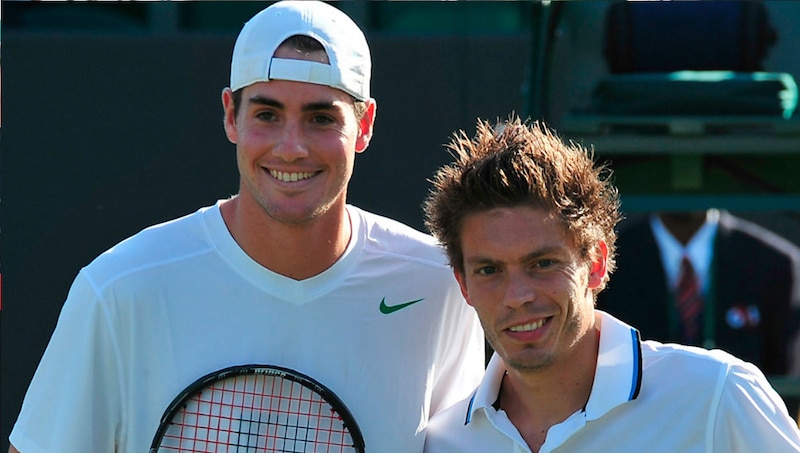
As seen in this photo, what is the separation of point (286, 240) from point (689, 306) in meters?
2.91

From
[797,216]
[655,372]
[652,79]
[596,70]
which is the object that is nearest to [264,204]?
[655,372]

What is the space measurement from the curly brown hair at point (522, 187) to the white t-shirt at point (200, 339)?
246 millimetres

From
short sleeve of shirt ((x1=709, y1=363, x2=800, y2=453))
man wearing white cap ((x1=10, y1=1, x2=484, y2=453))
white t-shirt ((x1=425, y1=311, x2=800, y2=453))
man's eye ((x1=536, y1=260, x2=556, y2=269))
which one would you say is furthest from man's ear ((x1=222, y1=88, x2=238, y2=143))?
short sleeve of shirt ((x1=709, y1=363, x2=800, y2=453))

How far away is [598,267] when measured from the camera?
2727mm

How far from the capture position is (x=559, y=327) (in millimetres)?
2598

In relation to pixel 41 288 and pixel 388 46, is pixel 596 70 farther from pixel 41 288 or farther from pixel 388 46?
pixel 41 288

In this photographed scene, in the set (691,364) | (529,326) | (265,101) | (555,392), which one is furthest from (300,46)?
(691,364)

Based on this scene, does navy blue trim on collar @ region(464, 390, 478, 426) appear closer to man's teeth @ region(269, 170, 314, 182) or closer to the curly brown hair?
the curly brown hair

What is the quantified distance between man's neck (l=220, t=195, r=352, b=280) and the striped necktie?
2736 millimetres

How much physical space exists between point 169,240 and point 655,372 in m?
1.12

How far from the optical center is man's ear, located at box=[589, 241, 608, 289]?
106 inches

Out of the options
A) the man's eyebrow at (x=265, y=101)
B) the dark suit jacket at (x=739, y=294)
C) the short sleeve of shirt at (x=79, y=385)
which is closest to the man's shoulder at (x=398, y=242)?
the man's eyebrow at (x=265, y=101)

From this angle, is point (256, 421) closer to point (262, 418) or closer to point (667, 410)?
point (262, 418)

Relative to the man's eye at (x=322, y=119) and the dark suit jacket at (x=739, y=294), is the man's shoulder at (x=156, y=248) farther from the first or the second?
the dark suit jacket at (x=739, y=294)
